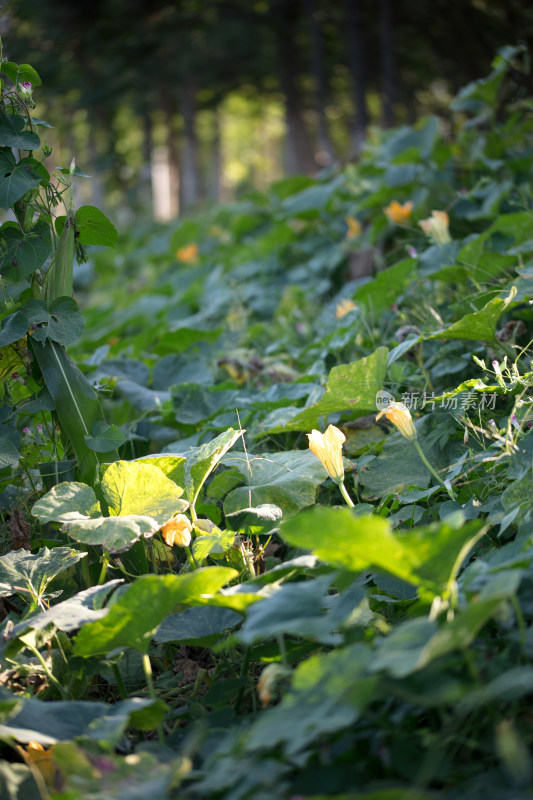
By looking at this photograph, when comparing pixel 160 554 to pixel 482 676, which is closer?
pixel 482 676

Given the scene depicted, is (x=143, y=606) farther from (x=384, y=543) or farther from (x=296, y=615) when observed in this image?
(x=384, y=543)

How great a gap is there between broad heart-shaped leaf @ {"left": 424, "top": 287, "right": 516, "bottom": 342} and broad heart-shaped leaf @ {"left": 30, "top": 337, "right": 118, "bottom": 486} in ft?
3.17

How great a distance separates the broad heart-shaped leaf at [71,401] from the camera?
1.66m

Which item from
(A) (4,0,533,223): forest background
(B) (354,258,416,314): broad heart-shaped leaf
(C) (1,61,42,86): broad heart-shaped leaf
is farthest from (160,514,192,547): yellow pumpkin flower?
(A) (4,0,533,223): forest background

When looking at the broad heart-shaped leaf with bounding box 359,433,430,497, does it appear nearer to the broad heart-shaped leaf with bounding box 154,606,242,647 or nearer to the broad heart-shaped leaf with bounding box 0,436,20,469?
the broad heart-shaped leaf with bounding box 154,606,242,647

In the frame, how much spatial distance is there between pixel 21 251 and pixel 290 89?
10.8 meters

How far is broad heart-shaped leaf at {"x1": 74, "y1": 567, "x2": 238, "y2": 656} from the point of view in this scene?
1.12 meters

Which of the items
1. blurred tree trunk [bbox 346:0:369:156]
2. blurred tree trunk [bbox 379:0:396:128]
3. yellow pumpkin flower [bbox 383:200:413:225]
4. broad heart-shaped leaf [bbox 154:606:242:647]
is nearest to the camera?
broad heart-shaped leaf [bbox 154:606:242:647]

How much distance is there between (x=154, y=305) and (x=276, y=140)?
2356 cm

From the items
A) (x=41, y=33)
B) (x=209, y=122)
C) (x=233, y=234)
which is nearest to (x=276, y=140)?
(x=209, y=122)

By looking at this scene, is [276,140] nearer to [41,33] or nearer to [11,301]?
[41,33]

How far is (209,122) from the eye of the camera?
18969 mm

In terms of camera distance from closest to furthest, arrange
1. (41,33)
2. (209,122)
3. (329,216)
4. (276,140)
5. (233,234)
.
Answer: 1. (329,216)
2. (233,234)
3. (41,33)
4. (209,122)
5. (276,140)

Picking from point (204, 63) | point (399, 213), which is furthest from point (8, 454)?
point (204, 63)
